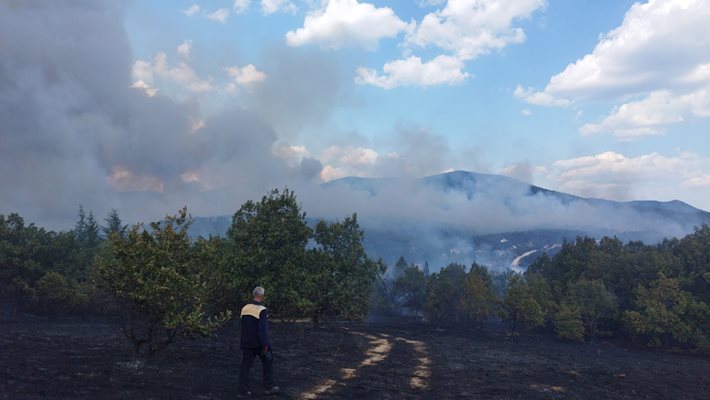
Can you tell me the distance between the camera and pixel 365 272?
38.6 m

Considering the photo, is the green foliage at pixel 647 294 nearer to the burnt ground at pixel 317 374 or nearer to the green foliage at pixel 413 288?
the burnt ground at pixel 317 374

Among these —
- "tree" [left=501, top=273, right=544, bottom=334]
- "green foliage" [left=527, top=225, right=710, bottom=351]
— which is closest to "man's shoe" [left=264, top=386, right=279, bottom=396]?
"tree" [left=501, top=273, right=544, bottom=334]

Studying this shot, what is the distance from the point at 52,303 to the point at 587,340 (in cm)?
7591

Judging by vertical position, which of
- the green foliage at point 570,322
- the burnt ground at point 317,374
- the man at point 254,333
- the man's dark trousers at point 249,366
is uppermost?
the man at point 254,333

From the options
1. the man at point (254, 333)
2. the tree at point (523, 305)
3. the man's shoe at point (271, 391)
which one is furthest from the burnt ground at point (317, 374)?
the tree at point (523, 305)

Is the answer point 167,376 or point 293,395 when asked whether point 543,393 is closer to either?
point 293,395

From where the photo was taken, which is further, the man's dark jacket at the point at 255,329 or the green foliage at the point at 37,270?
the green foliage at the point at 37,270

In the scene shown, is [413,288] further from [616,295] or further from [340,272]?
[340,272]

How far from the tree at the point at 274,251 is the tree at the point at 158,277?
1198 centimetres

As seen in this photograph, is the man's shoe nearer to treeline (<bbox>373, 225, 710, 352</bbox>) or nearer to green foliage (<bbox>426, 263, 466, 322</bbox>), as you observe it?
treeline (<bbox>373, 225, 710, 352</bbox>)

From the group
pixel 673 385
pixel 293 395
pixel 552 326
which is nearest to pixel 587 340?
pixel 552 326

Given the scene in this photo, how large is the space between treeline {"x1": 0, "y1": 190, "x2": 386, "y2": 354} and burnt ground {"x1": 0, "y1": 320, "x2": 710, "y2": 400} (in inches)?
92.2

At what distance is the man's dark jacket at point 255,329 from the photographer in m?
15.9

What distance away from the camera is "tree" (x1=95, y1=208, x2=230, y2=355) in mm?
19594
